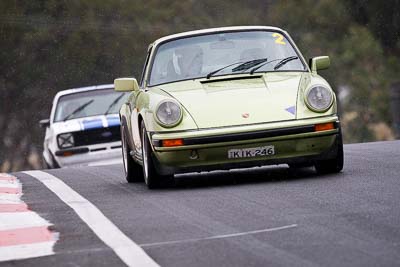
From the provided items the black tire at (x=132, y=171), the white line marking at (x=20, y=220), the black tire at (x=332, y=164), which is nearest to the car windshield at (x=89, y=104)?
the black tire at (x=132, y=171)

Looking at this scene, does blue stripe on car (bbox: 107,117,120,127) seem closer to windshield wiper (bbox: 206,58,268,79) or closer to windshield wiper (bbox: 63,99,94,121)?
windshield wiper (bbox: 63,99,94,121)

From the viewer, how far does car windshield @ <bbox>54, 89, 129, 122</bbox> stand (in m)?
21.9

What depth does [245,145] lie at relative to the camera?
1040cm

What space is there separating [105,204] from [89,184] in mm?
2443

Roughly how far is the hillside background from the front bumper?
30.2 m

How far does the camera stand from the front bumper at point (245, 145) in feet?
34.0

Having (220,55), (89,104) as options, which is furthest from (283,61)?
(89,104)

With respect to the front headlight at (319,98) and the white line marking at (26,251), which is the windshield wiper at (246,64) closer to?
the front headlight at (319,98)

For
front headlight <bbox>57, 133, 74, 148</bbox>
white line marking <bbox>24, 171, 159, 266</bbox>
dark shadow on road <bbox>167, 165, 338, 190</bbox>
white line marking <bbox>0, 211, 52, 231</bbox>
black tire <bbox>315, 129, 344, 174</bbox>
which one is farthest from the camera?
front headlight <bbox>57, 133, 74, 148</bbox>

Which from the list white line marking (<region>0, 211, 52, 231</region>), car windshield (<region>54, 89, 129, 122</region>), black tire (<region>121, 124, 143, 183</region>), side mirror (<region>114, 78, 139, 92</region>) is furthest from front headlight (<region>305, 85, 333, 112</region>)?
car windshield (<region>54, 89, 129, 122</region>)

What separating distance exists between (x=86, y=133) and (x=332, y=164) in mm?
10758

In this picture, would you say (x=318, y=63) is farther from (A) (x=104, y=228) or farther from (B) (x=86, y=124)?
(B) (x=86, y=124)

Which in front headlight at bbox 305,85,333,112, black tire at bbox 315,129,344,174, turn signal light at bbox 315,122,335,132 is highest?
front headlight at bbox 305,85,333,112

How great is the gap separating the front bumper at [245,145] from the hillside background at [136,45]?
30.2 metres
